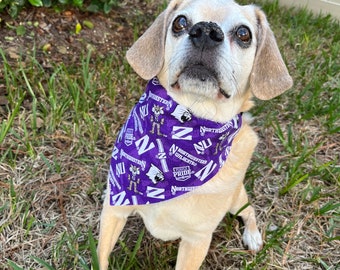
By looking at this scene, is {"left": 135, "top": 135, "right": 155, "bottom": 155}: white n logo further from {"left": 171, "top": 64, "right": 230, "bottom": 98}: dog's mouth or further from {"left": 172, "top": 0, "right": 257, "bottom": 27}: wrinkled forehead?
{"left": 172, "top": 0, "right": 257, "bottom": 27}: wrinkled forehead

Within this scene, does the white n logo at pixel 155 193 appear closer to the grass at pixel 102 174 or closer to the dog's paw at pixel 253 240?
the grass at pixel 102 174

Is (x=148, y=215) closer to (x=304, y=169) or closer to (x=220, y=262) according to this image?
(x=220, y=262)

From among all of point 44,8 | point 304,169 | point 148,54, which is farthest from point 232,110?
point 44,8

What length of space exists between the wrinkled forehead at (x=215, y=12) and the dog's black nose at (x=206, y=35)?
20 cm

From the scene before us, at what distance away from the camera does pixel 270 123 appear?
3.34 metres

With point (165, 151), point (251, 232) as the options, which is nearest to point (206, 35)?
point (165, 151)

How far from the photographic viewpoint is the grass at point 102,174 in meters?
2.47

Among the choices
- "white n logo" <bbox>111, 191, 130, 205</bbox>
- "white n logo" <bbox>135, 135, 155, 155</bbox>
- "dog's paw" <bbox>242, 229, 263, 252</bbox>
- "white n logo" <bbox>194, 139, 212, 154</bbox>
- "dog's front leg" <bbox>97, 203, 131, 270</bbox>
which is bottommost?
"dog's paw" <bbox>242, 229, 263, 252</bbox>

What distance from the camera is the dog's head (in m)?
1.79

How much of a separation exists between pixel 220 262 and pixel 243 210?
0.35 meters

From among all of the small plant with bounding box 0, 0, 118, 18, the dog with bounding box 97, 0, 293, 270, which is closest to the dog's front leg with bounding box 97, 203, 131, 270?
the dog with bounding box 97, 0, 293, 270

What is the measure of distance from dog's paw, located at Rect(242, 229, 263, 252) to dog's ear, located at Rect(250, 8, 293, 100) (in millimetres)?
1040

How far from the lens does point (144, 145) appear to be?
207cm

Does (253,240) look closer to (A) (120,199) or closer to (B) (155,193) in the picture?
(B) (155,193)
